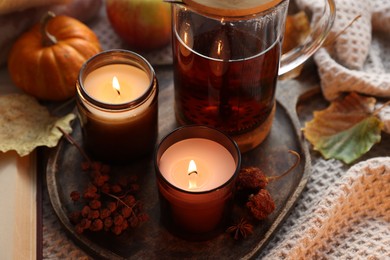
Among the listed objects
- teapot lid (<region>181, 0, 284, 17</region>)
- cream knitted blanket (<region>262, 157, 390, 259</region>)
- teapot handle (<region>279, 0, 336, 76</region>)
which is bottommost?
cream knitted blanket (<region>262, 157, 390, 259</region>)

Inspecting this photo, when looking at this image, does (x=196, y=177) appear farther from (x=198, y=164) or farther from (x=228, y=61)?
(x=228, y=61)

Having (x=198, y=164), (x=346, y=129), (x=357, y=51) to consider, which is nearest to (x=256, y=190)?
(x=198, y=164)

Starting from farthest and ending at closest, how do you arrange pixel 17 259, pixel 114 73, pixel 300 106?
pixel 300 106
pixel 114 73
pixel 17 259

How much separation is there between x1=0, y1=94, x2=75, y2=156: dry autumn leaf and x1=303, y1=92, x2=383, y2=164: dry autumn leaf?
38 centimetres

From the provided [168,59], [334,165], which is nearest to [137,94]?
[168,59]

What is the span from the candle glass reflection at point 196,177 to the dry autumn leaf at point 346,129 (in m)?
0.19

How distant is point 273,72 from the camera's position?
2.66 feet

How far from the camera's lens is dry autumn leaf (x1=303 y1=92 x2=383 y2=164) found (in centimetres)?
88

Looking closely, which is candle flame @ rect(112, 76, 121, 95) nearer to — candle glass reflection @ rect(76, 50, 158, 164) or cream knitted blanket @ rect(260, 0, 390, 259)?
candle glass reflection @ rect(76, 50, 158, 164)

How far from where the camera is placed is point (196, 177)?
76cm

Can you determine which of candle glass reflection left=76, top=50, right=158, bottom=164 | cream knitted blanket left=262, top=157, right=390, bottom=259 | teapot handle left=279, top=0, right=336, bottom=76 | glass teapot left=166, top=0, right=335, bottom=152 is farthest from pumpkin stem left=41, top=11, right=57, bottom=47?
cream knitted blanket left=262, top=157, right=390, bottom=259

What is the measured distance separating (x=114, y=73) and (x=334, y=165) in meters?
0.35

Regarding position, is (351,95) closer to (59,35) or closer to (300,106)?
(300,106)

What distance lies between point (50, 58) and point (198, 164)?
296mm
